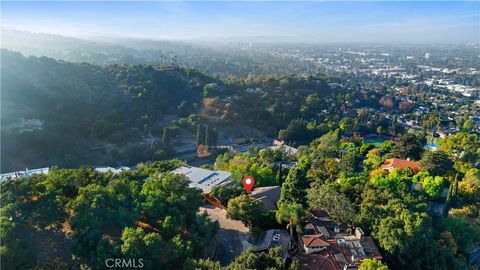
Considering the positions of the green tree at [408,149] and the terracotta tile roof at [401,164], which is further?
the green tree at [408,149]

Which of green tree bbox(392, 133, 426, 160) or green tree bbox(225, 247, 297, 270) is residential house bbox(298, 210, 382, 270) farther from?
green tree bbox(392, 133, 426, 160)

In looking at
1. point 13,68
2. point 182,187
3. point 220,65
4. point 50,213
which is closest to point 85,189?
point 50,213

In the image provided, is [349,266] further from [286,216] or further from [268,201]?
[268,201]

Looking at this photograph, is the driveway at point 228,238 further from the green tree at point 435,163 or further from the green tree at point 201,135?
the green tree at point 201,135

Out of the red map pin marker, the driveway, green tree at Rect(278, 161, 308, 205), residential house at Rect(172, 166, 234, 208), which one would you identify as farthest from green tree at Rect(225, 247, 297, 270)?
the red map pin marker

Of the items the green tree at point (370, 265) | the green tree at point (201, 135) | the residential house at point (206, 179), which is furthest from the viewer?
the green tree at point (201, 135)

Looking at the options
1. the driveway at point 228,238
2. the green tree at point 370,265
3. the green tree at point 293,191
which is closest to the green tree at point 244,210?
the driveway at point 228,238

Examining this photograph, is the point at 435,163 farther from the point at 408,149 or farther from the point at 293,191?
the point at 293,191
